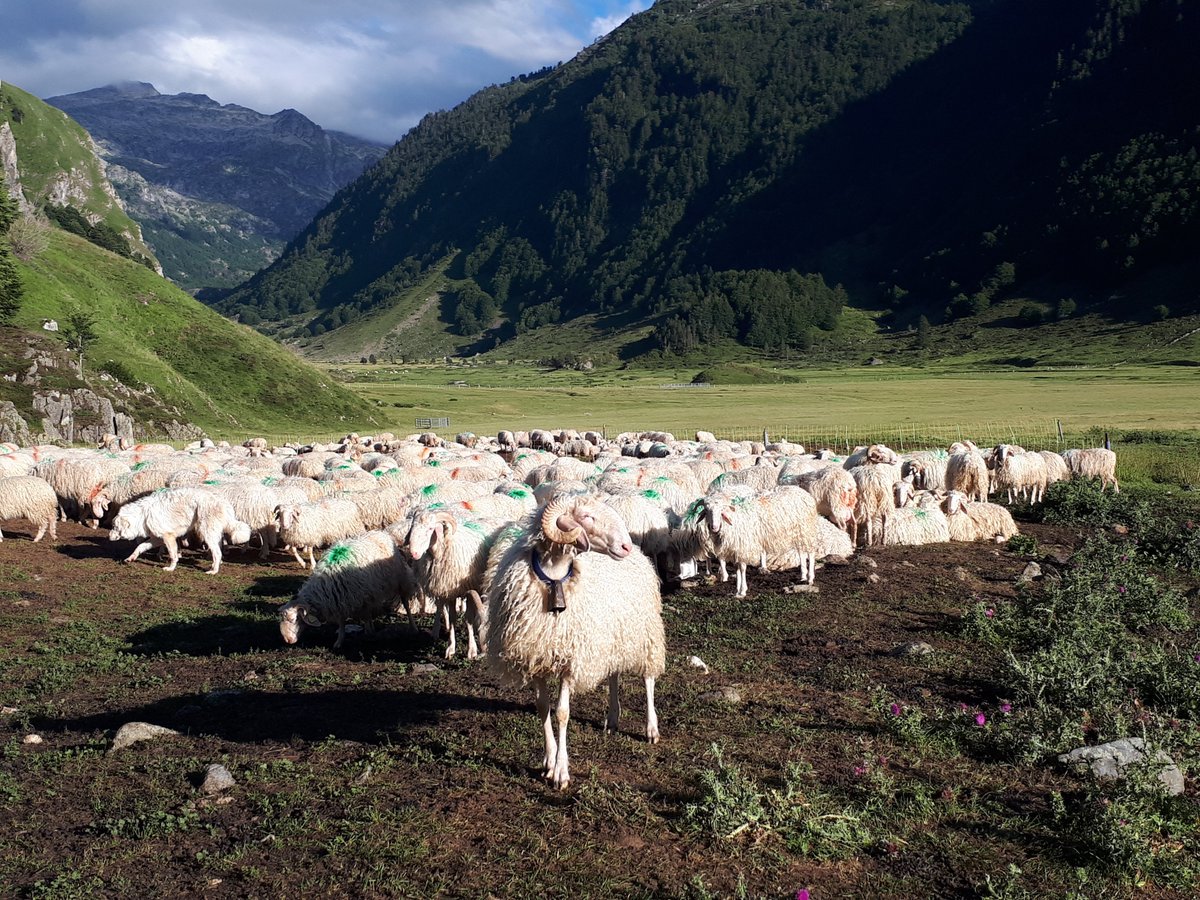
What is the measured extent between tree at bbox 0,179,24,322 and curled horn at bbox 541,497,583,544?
55497 millimetres

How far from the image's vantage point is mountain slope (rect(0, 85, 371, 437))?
161ft

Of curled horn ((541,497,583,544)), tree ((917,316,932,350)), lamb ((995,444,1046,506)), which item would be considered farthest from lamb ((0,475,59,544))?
tree ((917,316,932,350))

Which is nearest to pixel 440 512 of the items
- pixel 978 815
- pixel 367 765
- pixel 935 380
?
pixel 367 765

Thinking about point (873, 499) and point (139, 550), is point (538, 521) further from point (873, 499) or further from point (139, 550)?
point (873, 499)

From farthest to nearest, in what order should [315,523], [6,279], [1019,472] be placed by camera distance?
[6,279] → [1019,472] → [315,523]

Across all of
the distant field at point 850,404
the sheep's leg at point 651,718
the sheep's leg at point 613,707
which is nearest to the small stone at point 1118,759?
the sheep's leg at point 651,718

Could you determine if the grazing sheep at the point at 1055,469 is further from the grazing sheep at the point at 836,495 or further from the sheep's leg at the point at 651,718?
the sheep's leg at the point at 651,718

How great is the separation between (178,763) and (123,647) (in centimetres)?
504

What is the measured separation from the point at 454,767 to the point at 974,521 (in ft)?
50.7

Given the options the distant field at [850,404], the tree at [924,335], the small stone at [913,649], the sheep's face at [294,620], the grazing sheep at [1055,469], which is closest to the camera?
the small stone at [913,649]

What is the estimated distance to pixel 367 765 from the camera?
7316 millimetres

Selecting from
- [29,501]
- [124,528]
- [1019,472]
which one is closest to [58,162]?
[29,501]

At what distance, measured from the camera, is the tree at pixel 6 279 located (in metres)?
49.9

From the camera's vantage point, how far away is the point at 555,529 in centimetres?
685
